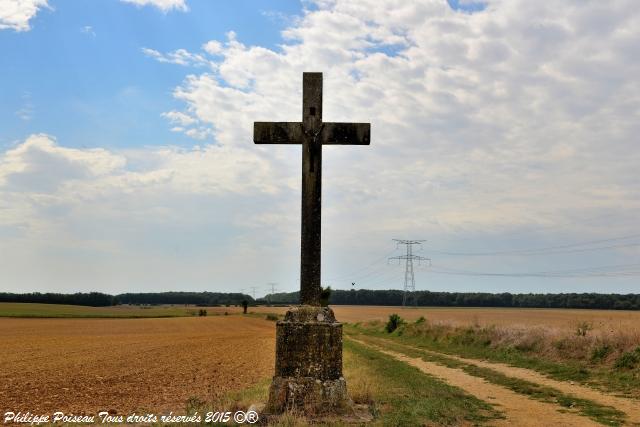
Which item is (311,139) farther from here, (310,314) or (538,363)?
(538,363)

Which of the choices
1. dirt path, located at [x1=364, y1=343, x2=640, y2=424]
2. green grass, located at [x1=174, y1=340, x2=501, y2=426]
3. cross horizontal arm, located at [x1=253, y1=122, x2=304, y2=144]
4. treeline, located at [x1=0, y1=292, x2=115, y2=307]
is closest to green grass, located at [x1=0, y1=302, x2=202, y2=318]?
treeline, located at [x1=0, y1=292, x2=115, y2=307]

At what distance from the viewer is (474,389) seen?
548 inches

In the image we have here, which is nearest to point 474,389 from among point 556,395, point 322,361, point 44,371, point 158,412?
point 556,395

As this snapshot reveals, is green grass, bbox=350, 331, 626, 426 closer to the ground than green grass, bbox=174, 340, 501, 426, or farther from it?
closer to the ground

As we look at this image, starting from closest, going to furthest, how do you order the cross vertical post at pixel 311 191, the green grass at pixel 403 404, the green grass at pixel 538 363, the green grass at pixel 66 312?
the green grass at pixel 403 404
the cross vertical post at pixel 311 191
the green grass at pixel 538 363
the green grass at pixel 66 312

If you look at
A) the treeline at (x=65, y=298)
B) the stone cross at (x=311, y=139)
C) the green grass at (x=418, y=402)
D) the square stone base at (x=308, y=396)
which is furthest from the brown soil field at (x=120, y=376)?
the treeline at (x=65, y=298)

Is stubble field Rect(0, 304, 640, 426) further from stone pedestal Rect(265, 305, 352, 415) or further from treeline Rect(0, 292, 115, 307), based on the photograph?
treeline Rect(0, 292, 115, 307)

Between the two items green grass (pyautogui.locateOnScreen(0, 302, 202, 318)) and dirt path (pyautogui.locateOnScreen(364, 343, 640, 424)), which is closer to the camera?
dirt path (pyautogui.locateOnScreen(364, 343, 640, 424))

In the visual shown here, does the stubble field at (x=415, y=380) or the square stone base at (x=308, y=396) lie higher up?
the square stone base at (x=308, y=396)

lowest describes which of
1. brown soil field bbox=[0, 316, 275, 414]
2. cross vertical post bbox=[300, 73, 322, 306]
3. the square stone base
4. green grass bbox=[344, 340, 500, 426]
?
brown soil field bbox=[0, 316, 275, 414]

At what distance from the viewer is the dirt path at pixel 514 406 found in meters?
9.57

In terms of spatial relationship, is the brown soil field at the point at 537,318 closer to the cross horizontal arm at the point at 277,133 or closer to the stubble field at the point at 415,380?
the stubble field at the point at 415,380

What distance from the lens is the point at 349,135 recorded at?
385 inches

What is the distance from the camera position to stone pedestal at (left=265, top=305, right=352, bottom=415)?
873 centimetres
